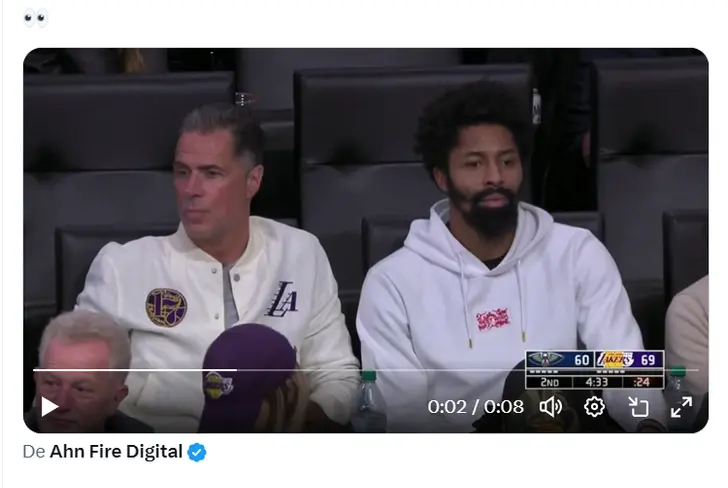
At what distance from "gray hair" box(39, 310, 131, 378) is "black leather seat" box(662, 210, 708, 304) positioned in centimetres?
111

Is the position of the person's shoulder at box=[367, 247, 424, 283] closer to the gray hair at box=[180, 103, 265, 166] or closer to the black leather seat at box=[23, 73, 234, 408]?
the gray hair at box=[180, 103, 265, 166]

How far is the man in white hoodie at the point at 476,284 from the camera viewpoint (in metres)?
2.27

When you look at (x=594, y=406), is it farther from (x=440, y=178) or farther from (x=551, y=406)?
(x=440, y=178)

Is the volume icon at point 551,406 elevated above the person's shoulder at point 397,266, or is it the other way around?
the person's shoulder at point 397,266

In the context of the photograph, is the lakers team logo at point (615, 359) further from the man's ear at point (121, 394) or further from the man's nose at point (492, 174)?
the man's ear at point (121, 394)

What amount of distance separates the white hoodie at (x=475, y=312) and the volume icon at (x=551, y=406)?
9 cm

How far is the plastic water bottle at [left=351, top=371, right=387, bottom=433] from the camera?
2.29 meters

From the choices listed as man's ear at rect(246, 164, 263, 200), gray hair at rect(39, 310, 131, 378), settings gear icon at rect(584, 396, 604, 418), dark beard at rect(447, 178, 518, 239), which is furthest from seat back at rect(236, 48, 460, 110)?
settings gear icon at rect(584, 396, 604, 418)

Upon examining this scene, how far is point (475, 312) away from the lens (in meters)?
2.28

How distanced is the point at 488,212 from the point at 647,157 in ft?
1.15

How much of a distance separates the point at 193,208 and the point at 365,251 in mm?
357
